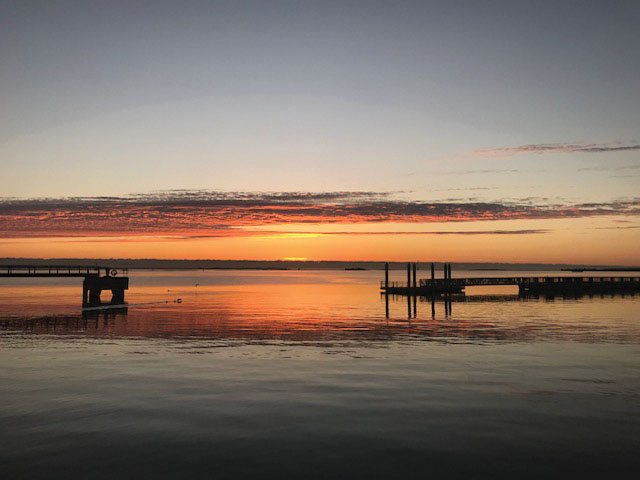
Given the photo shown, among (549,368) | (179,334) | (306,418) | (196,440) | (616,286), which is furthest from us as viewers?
(616,286)

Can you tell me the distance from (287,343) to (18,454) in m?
23.9

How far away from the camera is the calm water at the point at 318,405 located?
14.9 metres

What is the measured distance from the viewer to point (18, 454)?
15.3 m

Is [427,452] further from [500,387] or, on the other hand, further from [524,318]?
[524,318]

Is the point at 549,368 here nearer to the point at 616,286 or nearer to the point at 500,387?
the point at 500,387

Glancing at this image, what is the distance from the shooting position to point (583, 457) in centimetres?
1530

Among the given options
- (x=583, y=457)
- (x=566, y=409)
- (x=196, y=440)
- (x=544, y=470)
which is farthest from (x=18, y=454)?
(x=566, y=409)

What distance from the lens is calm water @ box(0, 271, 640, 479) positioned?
48.8 ft

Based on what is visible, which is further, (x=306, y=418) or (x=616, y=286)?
(x=616, y=286)

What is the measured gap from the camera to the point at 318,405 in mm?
20984

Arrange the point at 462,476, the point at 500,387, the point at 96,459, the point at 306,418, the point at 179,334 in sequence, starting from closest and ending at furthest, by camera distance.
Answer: the point at 462,476 < the point at 96,459 < the point at 306,418 < the point at 500,387 < the point at 179,334

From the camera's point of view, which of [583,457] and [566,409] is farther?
[566,409]

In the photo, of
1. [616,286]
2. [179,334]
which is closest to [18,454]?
[179,334]

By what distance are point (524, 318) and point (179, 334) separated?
34596 millimetres
